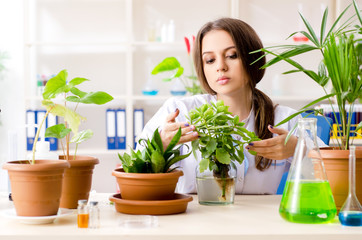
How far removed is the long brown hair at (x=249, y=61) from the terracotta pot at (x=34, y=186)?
39.8 inches

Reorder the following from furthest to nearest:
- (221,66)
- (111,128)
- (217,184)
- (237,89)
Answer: (111,128) → (237,89) → (221,66) → (217,184)

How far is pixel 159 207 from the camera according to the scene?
133 cm

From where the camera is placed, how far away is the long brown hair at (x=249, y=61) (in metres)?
2.06

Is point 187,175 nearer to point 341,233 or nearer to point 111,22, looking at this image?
point 341,233

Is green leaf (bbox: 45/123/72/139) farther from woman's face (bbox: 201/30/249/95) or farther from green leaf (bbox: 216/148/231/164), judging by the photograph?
woman's face (bbox: 201/30/249/95)

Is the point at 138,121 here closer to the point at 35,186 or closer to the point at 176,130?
the point at 176,130

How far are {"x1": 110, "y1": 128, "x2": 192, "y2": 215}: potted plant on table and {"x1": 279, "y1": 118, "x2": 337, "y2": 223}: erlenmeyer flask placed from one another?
0.28 metres

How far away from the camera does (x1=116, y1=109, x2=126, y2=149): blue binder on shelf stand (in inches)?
163

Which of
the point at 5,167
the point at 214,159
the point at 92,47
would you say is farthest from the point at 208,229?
the point at 92,47

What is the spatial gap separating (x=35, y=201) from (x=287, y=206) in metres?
0.59

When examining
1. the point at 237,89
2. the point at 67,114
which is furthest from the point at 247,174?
the point at 67,114

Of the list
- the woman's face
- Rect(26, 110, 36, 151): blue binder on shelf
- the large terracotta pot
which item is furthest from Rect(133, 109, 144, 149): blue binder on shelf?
the large terracotta pot

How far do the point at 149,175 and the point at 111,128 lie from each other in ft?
9.33

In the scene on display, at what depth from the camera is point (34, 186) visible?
1.22m
